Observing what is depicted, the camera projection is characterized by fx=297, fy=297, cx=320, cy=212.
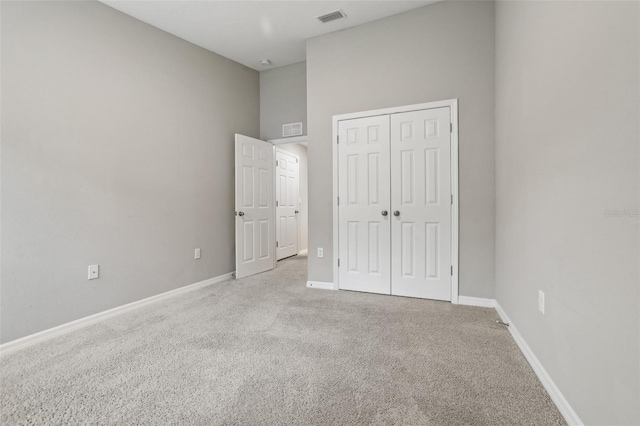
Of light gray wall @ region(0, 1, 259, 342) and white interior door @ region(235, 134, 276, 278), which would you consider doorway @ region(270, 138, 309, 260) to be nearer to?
white interior door @ region(235, 134, 276, 278)

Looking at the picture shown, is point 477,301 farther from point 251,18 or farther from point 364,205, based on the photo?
point 251,18

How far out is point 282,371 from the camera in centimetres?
172

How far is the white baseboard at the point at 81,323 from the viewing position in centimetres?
212

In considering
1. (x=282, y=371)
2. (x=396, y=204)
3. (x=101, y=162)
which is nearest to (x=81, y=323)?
(x=101, y=162)

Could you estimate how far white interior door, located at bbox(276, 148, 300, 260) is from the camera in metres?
5.46

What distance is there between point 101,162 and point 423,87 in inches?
124

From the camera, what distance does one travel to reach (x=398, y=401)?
1.45 m

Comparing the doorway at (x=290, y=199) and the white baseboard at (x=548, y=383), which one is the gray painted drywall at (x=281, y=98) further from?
the white baseboard at (x=548, y=383)

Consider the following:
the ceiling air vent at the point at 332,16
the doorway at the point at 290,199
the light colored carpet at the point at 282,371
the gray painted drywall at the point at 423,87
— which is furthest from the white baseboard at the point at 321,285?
the ceiling air vent at the point at 332,16

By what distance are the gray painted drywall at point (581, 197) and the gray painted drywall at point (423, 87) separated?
2.36ft

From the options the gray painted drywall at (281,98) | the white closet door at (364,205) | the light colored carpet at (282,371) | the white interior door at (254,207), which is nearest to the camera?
the light colored carpet at (282,371)

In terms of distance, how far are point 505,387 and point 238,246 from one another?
10.5ft

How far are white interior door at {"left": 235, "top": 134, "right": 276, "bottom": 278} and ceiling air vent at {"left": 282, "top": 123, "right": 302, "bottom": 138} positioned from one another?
0.29 m

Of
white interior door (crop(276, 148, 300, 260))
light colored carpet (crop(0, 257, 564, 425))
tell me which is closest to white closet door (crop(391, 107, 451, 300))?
light colored carpet (crop(0, 257, 564, 425))
